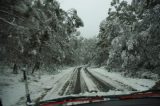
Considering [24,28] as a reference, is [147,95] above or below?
below

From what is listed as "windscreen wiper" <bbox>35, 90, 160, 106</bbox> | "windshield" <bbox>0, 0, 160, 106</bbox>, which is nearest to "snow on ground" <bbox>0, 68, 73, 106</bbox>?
"windshield" <bbox>0, 0, 160, 106</bbox>

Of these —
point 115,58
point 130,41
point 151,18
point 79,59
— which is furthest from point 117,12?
point 79,59

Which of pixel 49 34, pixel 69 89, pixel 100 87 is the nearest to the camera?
pixel 49 34

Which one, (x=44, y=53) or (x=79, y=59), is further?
(x=79, y=59)

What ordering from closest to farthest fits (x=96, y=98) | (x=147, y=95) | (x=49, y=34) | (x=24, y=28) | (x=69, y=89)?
(x=147, y=95)
(x=96, y=98)
(x=24, y=28)
(x=49, y=34)
(x=69, y=89)

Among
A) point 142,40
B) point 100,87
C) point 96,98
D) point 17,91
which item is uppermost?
point 142,40

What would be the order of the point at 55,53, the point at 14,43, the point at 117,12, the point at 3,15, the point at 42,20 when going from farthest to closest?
the point at 117,12 < the point at 55,53 < the point at 42,20 < the point at 14,43 < the point at 3,15

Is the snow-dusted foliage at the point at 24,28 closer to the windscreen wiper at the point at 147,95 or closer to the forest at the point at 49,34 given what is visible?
the forest at the point at 49,34

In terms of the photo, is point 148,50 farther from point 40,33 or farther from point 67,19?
point 40,33

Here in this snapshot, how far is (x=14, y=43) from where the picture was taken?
473 inches

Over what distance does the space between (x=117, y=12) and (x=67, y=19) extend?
19.7 m

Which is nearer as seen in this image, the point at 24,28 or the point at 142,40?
the point at 24,28

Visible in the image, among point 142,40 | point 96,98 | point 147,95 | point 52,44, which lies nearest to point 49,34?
point 52,44

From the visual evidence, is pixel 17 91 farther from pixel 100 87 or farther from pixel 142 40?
pixel 142 40
